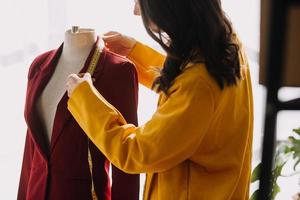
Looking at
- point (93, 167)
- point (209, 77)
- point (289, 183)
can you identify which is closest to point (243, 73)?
point (209, 77)

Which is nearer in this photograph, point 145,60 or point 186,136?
point 186,136

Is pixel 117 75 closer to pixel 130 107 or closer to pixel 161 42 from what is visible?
pixel 130 107

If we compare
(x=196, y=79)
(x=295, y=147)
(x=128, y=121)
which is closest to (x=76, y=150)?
(x=128, y=121)

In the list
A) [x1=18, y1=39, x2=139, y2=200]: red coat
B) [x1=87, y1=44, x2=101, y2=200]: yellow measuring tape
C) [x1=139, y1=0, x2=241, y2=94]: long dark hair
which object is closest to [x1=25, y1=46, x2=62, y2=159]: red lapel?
[x1=18, y1=39, x2=139, y2=200]: red coat

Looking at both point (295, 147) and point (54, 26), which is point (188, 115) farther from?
point (54, 26)

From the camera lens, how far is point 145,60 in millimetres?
1275

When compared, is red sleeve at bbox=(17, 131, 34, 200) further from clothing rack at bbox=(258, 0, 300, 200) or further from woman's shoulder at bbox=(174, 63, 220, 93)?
clothing rack at bbox=(258, 0, 300, 200)

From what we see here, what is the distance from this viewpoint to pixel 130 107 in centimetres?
115

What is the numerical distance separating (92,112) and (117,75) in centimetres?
16

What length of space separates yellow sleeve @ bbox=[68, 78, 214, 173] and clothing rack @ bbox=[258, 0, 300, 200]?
347 millimetres

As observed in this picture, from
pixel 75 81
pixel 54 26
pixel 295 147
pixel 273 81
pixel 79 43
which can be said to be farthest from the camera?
pixel 54 26

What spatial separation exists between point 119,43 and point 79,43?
0.13 metres

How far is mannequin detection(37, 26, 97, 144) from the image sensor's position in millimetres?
1194

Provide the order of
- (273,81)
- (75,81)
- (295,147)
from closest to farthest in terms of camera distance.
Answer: (273,81) < (75,81) < (295,147)
